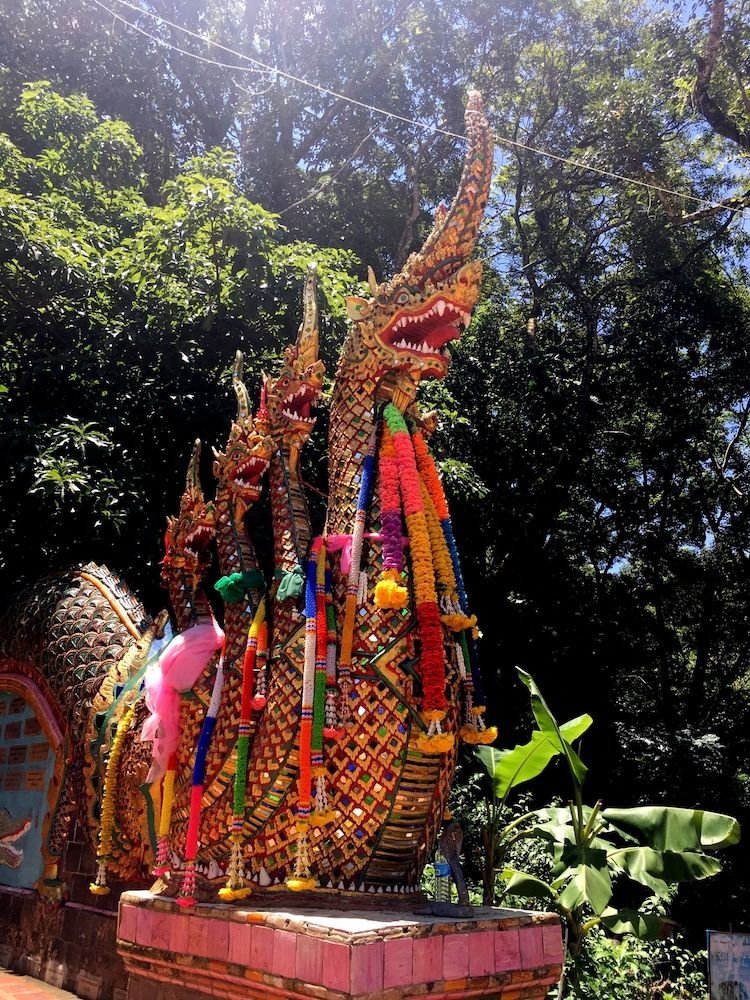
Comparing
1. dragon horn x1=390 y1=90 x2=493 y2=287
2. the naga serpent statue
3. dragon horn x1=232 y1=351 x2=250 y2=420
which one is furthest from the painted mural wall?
dragon horn x1=390 y1=90 x2=493 y2=287

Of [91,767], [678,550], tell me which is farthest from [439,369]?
[678,550]

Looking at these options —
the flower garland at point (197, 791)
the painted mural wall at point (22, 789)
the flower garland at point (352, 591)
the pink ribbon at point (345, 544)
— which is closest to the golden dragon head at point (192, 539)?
the flower garland at point (197, 791)

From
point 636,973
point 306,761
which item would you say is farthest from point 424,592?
point 636,973

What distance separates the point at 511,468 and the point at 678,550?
11.5 ft

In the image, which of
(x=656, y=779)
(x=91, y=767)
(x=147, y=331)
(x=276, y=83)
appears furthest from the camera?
(x=276, y=83)

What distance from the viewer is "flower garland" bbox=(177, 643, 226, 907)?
4.07 m

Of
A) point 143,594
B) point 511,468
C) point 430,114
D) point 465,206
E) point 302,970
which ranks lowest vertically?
point 302,970

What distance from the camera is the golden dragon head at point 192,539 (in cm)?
516

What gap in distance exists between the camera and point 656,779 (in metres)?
11.8

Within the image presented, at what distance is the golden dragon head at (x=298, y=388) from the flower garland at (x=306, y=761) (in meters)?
1.07

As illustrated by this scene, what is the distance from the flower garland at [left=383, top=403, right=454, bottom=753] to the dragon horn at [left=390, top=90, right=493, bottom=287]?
703mm

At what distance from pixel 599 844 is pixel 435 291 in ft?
11.7

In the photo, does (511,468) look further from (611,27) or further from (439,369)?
(439,369)

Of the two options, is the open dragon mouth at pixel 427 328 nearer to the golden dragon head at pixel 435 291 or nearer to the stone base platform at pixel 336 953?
the golden dragon head at pixel 435 291
